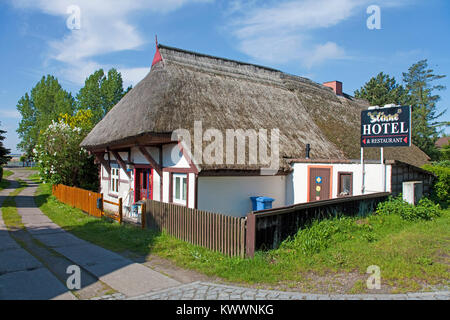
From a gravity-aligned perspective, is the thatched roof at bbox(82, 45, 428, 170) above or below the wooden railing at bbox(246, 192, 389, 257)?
above

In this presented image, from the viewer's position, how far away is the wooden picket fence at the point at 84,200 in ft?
41.1

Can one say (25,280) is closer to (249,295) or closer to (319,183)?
(249,295)

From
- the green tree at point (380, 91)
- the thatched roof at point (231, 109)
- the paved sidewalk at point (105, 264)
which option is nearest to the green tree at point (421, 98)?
the green tree at point (380, 91)

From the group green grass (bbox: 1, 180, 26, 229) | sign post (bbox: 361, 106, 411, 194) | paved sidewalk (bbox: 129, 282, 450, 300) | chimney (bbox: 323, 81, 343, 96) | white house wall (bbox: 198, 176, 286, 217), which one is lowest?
green grass (bbox: 1, 180, 26, 229)

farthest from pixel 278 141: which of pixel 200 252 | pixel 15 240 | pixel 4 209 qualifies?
pixel 4 209

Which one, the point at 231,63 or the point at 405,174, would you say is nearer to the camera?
the point at 405,174

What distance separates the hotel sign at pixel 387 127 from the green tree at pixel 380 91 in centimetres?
2256

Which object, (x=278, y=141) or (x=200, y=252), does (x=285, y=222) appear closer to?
(x=200, y=252)

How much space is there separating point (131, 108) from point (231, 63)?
6.98 m

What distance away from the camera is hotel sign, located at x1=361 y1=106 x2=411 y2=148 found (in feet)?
36.5

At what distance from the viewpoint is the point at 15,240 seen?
31.4ft

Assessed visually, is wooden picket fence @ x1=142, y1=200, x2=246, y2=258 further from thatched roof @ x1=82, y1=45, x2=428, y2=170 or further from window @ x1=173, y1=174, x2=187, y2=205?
thatched roof @ x1=82, y1=45, x2=428, y2=170

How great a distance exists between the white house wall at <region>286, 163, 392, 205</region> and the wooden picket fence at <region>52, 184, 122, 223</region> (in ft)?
23.2

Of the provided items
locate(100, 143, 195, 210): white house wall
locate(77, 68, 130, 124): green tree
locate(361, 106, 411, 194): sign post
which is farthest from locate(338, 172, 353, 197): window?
locate(77, 68, 130, 124): green tree
